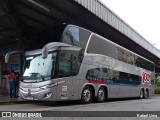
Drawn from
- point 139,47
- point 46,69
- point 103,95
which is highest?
point 139,47

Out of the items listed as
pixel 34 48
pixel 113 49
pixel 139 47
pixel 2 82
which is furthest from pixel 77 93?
pixel 139 47

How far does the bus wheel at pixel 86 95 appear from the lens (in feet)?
43.7

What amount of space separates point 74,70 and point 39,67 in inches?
64.9

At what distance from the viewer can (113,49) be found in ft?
54.8

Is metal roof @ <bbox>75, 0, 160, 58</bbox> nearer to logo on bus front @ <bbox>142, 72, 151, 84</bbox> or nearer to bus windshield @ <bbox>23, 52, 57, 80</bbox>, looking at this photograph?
logo on bus front @ <bbox>142, 72, 151, 84</bbox>

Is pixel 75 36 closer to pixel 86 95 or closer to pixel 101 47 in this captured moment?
pixel 101 47

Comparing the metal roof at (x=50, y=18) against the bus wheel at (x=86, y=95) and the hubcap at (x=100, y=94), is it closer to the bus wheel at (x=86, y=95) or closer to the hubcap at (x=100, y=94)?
the bus wheel at (x=86, y=95)

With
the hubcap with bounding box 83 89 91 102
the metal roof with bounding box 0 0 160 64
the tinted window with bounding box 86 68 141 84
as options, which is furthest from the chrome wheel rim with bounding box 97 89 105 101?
the metal roof with bounding box 0 0 160 64

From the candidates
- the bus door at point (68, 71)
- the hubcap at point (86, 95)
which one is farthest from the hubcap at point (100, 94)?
the bus door at point (68, 71)

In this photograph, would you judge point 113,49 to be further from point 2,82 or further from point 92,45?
point 2,82

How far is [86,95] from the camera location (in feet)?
44.4

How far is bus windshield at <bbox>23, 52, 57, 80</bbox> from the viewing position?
1159 cm

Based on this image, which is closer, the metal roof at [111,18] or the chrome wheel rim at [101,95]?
the chrome wheel rim at [101,95]

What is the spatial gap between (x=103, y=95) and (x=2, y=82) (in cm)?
1100
